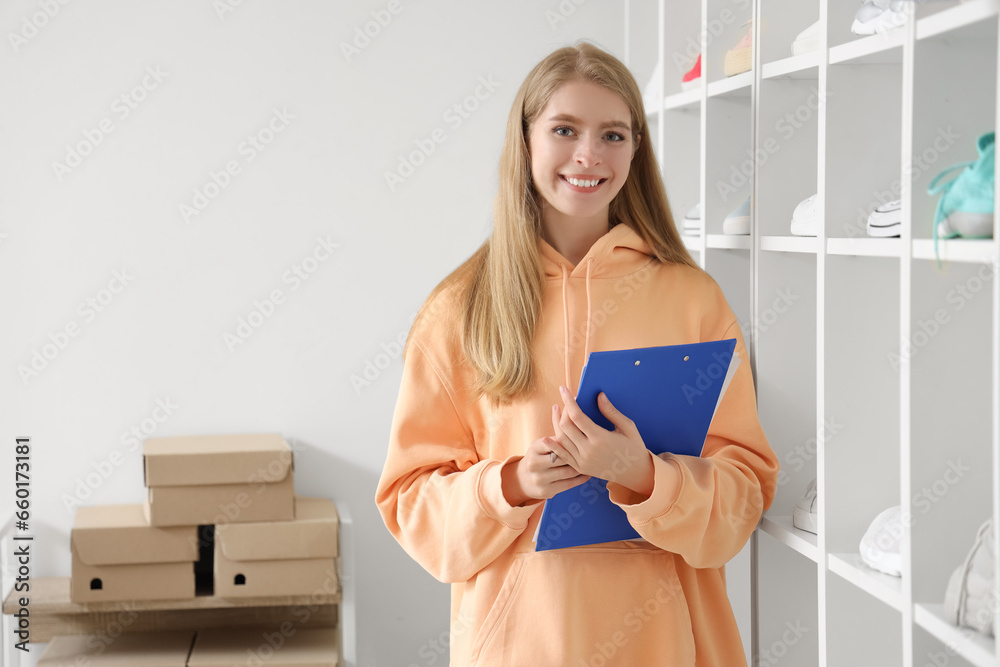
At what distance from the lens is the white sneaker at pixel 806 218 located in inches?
55.3

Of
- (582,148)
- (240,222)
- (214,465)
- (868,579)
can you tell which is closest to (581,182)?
(582,148)

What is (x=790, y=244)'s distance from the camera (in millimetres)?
1444

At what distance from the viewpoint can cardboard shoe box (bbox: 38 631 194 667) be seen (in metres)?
2.21

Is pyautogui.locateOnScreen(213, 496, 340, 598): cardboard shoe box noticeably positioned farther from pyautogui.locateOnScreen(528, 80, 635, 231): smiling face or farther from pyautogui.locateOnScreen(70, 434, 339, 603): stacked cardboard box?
pyautogui.locateOnScreen(528, 80, 635, 231): smiling face

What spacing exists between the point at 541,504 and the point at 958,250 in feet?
2.26

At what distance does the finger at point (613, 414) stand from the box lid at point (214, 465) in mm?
1260

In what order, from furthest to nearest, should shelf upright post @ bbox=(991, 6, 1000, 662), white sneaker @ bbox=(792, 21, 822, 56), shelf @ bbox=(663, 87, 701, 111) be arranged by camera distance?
shelf @ bbox=(663, 87, 701, 111)
white sneaker @ bbox=(792, 21, 822, 56)
shelf upright post @ bbox=(991, 6, 1000, 662)

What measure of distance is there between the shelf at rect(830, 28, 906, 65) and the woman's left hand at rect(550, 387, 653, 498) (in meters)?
0.62

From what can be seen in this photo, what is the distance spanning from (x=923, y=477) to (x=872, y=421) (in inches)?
10.3

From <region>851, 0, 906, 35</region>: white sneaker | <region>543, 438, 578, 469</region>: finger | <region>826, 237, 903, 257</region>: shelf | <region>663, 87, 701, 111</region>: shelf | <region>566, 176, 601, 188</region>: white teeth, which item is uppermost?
<region>663, 87, 701, 111</region>: shelf

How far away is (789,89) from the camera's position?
1.54 meters

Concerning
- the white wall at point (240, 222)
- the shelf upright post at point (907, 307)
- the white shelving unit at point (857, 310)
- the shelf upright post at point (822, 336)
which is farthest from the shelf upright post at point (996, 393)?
the white wall at point (240, 222)

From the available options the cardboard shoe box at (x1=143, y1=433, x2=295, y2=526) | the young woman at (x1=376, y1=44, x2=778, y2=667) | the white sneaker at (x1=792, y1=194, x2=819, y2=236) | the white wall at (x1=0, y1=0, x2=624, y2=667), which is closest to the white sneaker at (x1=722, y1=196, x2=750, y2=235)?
the white sneaker at (x1=792, y1=194, x2=819, y2=236)

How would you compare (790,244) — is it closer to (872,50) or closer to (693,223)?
(872,50)
